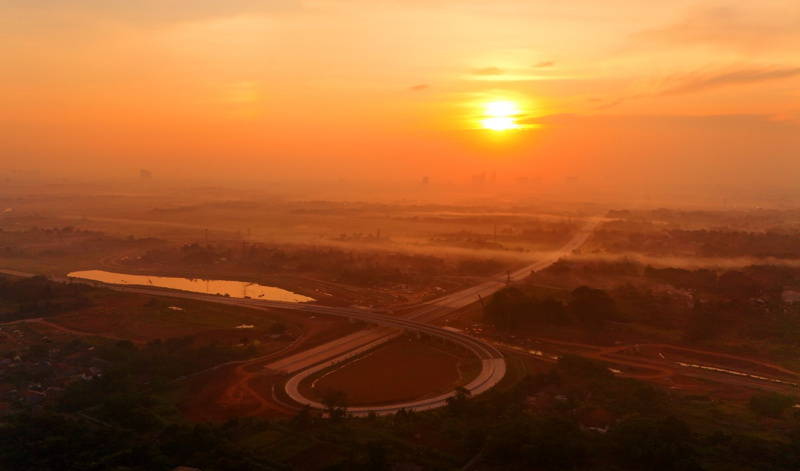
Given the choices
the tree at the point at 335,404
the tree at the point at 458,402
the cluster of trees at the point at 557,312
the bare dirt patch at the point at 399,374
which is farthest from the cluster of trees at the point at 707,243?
A: the tree at the point at 335,404

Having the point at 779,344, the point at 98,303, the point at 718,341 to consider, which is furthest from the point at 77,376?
the point at 779,344

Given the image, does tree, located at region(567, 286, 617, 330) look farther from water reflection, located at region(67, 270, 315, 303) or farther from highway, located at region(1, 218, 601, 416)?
water reflection, located at region(67, 270, 315, 303)

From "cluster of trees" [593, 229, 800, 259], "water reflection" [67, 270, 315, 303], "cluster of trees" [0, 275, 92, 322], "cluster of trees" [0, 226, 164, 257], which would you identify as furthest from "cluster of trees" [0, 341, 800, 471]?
"cluster of trees" [0, 226, 164, 257]

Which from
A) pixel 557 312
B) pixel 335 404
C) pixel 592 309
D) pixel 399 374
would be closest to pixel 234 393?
pixel 335 404

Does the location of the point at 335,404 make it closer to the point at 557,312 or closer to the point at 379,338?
the point at 379,338

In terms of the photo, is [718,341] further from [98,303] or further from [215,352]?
[98,303]

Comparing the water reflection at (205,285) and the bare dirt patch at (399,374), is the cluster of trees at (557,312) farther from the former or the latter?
the water reflection at (205,285)

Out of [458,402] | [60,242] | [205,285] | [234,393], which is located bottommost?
[234,393]
